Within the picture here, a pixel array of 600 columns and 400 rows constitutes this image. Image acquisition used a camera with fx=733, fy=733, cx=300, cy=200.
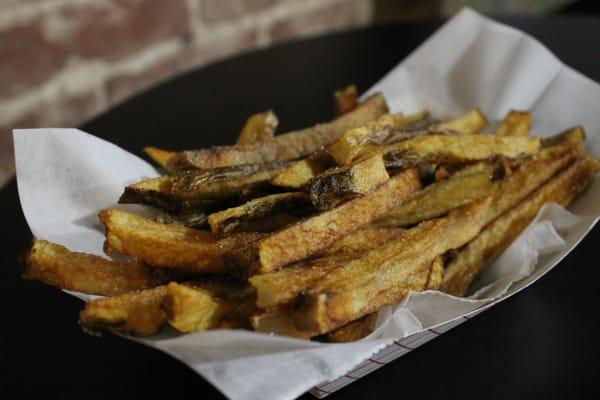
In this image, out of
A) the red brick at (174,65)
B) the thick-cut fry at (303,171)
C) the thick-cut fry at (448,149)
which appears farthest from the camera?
the red brick at (174,65)

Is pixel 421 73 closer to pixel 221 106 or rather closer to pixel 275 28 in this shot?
pixel 221 106

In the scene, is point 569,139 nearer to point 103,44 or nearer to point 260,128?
point 260,128

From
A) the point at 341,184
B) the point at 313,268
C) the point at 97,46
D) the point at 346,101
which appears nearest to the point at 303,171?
the point at 341,184

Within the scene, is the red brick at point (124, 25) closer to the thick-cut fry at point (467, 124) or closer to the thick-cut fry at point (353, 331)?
the thick-cut fry at point (467, 124)

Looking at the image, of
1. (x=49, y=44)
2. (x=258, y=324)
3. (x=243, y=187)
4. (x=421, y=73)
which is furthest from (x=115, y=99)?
(x=258, y=324)

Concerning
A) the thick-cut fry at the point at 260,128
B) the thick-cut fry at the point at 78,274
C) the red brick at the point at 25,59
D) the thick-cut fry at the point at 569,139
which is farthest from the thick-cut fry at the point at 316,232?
the red brick at the point at 25,59

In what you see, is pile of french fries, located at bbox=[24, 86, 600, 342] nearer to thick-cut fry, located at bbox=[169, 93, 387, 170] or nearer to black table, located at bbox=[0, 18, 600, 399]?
thick-cut fry, located at bbox=[169, 93, 387, 170]

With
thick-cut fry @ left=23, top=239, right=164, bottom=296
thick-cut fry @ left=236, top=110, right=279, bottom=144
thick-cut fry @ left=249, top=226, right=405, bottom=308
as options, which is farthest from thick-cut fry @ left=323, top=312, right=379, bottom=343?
thick-cut fry @ left=236, top=110, right=279, bottom=144
